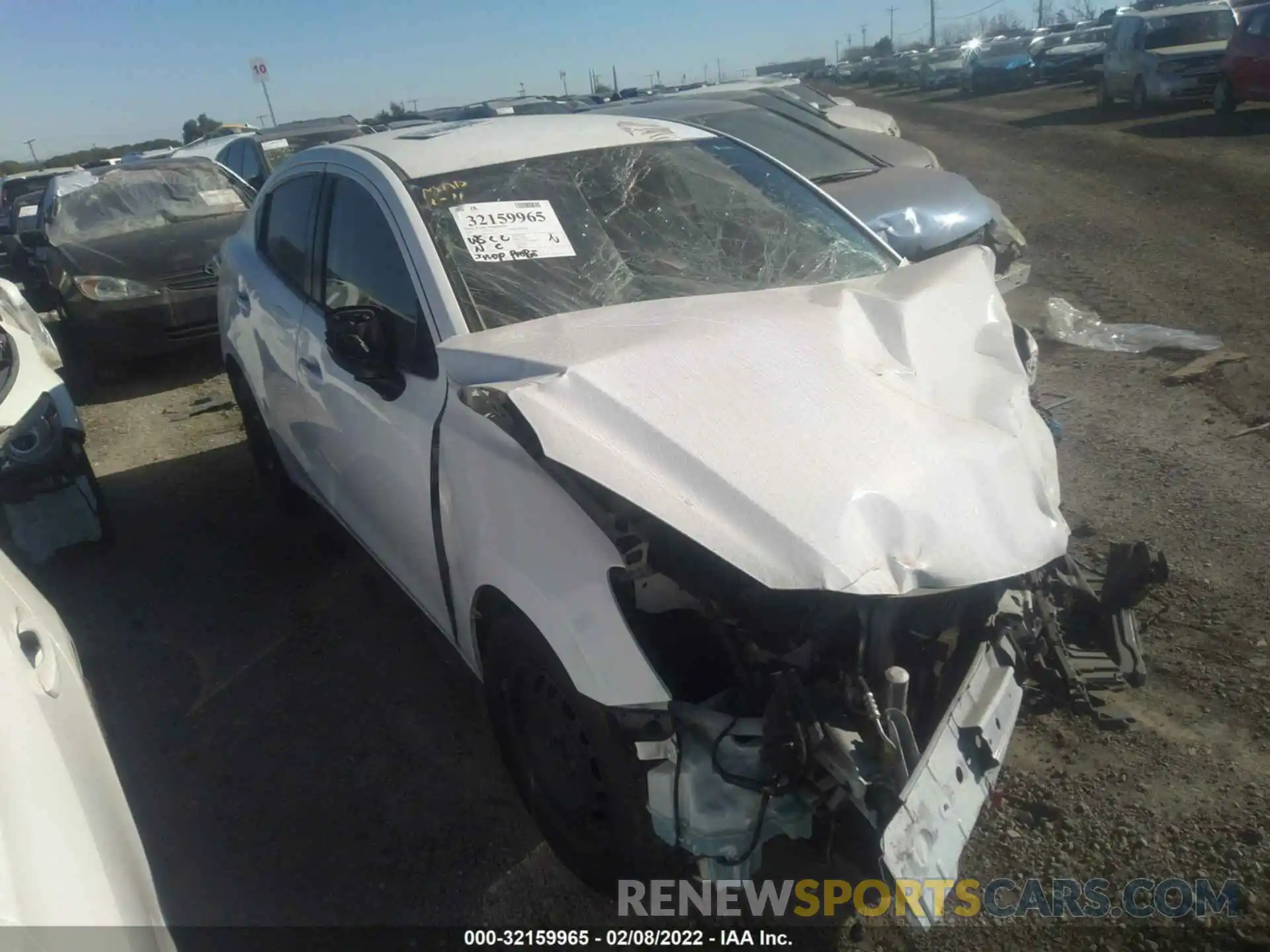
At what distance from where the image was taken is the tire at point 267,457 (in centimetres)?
475

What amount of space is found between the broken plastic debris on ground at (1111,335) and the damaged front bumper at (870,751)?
4.22m

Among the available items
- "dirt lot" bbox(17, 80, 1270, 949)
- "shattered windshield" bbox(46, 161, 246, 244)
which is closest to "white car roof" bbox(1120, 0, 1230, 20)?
"dirt lot" bbox(17, 80, 1270, 949)

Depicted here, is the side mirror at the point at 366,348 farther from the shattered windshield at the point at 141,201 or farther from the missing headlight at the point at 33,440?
the shattered windshield at the point at 141,201

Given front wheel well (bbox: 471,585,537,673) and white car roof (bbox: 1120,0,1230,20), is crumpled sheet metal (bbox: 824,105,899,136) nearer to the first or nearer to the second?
front wheel well (bbox: 471,585,537,673)

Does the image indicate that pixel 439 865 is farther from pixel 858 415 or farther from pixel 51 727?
pixel 858 415

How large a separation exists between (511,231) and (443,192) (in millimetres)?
274

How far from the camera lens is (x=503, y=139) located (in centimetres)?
336

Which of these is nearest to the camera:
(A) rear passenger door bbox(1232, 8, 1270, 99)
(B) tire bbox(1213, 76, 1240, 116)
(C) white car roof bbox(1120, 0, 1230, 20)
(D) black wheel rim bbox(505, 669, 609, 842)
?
(D) black wheel rim bbox(505, 669, 609, 842)

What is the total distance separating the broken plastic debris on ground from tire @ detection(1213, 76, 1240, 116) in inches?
457

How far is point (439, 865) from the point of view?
8.91 feet

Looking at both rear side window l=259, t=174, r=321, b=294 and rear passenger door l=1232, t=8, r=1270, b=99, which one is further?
rear passenger door l=1232, t=8, r=1270, b=99

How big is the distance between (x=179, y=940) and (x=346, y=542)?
2261 millimetres

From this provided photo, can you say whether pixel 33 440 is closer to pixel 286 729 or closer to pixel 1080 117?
pixel 286 729

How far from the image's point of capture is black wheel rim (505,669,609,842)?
2350 millimetres
